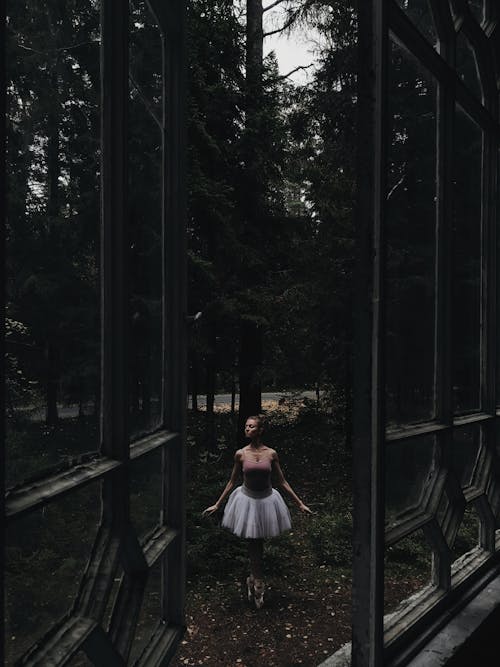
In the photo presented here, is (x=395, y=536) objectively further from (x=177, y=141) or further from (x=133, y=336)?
(x=177, y=141)

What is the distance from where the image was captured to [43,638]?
840 mm

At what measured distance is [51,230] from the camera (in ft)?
2.85

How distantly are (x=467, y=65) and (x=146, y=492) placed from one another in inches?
87.2

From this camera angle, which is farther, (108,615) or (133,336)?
(133,336)

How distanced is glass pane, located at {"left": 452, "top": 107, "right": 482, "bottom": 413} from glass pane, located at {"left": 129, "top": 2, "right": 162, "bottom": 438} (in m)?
1.27

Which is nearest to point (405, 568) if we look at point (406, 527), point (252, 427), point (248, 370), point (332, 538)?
point (406, 527)

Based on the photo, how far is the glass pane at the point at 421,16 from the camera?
1.88 m

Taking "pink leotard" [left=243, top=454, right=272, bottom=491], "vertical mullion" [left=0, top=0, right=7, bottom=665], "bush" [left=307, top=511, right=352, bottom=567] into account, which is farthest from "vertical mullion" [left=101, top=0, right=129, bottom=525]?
"bush" [left=307, top=511, right=352, bottom=567]

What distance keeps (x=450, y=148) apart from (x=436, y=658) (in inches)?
67.3

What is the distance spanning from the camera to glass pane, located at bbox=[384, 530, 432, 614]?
1867 millimetres

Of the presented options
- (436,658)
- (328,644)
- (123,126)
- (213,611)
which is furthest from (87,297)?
(213,611)

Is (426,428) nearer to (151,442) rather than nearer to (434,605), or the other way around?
(434,605)

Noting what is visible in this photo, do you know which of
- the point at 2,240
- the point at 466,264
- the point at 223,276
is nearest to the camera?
the point at 2,240

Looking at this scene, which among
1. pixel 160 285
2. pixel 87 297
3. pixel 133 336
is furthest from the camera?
pixel 160 285
